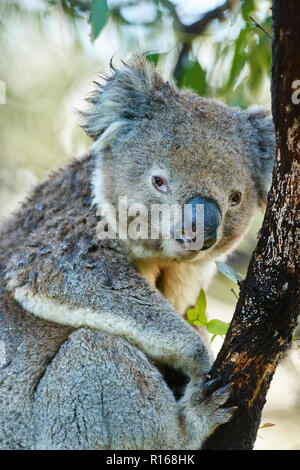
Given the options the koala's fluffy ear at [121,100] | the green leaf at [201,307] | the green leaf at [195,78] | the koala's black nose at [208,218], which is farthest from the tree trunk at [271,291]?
the green leaf at [195,78]

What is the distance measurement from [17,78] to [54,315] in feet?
14.0

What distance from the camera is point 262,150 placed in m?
4.12

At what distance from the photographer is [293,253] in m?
2.62

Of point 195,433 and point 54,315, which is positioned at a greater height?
point 54,315

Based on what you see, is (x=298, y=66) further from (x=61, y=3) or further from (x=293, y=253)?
(x=61, y=3)

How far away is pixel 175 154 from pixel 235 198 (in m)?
0.52

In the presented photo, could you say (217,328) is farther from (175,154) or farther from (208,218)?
(175,154)

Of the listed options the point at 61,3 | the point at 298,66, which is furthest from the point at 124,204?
the point at 61,3

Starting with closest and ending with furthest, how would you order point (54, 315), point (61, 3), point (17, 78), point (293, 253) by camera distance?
point (293, 253), point (54, 315), point (61, 3), point (17, 78)

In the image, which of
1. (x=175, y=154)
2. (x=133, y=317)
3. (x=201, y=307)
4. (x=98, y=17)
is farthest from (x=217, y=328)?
(x=98, y=17)

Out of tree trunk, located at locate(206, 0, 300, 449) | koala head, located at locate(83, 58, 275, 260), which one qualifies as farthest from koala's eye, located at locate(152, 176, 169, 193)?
tree trunk, located at locate(206, 0, 300, 449)

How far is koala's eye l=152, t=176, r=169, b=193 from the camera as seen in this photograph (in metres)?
3.49

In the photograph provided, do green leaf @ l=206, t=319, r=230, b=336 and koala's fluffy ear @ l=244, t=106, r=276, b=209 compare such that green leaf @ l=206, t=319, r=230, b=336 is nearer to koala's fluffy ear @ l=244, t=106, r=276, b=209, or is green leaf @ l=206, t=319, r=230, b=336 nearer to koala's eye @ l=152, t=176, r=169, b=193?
koala's eye @ l=152, t=176, r=169, b=193

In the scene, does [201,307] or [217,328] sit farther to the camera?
[201,307]
